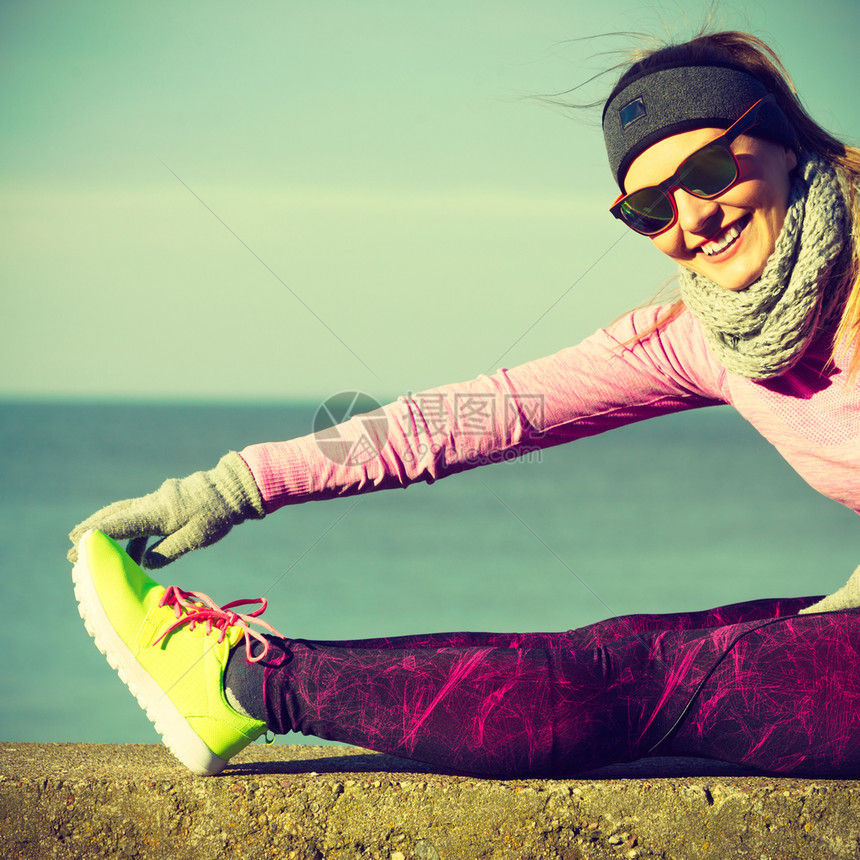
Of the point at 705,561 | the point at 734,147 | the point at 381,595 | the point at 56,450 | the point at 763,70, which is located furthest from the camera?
the point at 56,450

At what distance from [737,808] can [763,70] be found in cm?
142

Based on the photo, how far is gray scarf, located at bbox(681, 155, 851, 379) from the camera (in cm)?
161

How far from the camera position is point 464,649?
160 cm

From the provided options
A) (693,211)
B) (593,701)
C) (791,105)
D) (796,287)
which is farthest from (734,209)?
(593,701)

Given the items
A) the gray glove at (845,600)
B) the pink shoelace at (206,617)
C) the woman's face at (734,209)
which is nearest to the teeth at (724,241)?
the woman's face at (734,209)

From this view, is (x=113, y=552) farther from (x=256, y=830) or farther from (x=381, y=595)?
(x=381, y=595)

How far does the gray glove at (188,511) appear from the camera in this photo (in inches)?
67.0

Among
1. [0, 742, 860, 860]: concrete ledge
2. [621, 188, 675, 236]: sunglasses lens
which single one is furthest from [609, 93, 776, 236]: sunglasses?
[0, 742, 860, 860]: concrete ledge

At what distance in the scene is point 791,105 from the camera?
1.74 metres

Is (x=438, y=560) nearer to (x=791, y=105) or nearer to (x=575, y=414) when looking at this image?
(x=575, y=414)

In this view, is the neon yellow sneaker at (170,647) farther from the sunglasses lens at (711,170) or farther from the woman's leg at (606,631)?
the sunglasses lens at (711,170)

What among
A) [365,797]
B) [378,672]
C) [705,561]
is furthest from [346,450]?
[705,561]

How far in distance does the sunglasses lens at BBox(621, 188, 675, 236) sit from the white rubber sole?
1.26 metres

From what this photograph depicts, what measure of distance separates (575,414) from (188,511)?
34.2 inches
